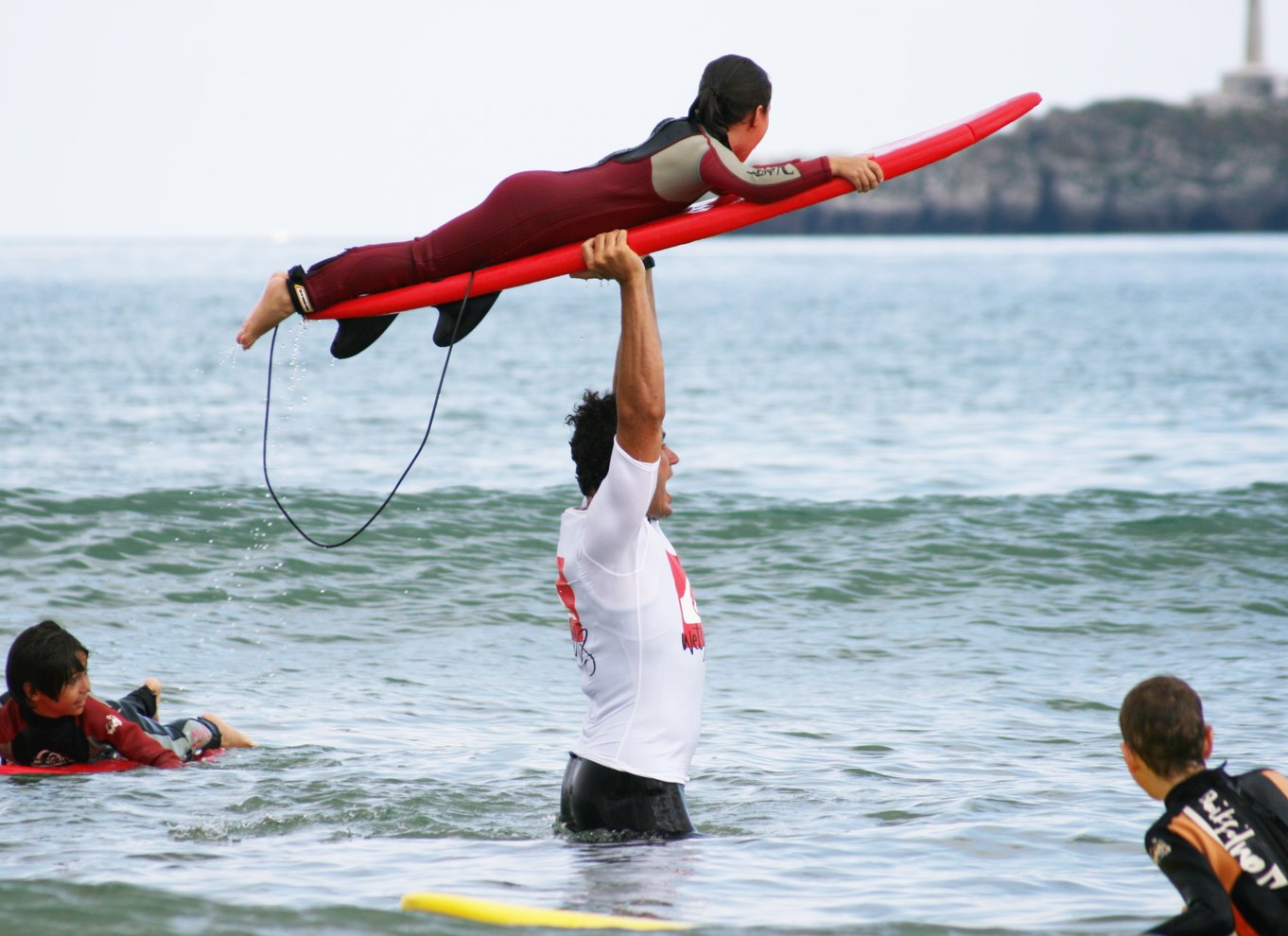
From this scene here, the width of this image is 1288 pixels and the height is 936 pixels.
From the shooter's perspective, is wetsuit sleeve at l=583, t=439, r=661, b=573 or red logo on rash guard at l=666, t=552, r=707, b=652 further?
red logo on rash guard at l=666, t=552, r=707, b=652

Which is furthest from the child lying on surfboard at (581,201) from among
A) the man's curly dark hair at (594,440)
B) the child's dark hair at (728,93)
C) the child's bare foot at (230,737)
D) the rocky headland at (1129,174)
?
the rocky headland at (1129,174)

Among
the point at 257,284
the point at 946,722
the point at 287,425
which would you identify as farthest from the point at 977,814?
the point at 257,284

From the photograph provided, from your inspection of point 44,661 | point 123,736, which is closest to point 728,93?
point 44,661

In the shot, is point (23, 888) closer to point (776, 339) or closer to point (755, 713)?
point (755, 713)

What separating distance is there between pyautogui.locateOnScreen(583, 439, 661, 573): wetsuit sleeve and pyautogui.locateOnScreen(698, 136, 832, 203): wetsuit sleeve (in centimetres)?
109

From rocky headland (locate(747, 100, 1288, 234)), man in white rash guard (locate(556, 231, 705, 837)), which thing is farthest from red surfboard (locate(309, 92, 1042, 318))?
rocky headland (locate(747, 100, 1288, 234))

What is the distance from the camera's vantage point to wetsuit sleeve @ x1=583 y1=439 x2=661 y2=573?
406 centimetres

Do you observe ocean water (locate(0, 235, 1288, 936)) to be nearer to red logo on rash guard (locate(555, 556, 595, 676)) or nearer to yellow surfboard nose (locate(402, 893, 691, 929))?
yellow surfboard nose (locate(402, 893, 691, 929))

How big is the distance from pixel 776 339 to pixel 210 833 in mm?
40363

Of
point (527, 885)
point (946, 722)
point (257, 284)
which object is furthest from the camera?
point (257, 284)

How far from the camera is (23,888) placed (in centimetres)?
459

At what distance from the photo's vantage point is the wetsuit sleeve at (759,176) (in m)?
4.86

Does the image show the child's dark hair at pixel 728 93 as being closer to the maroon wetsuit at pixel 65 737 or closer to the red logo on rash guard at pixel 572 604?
the red logo on rash guard at pixel 572 604

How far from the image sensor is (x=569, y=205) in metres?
5.03
